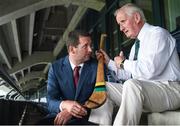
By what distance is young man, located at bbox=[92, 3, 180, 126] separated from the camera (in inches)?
92.8

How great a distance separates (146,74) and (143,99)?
11.4 inches

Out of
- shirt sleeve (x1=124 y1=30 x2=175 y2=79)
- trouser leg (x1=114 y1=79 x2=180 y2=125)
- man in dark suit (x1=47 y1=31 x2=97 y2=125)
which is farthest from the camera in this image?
man in dark suit (x1=47 y1=31 x2=97 y2=125)

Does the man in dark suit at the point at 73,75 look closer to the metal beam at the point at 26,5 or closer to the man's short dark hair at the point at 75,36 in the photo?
the man's short dark hair at the point at 75,36

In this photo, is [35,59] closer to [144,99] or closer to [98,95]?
[98,95]

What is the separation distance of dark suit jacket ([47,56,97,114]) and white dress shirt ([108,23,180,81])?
0.98 ft

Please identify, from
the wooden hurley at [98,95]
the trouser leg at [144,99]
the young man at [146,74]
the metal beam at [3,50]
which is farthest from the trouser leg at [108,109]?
the metal beam at [3,50]

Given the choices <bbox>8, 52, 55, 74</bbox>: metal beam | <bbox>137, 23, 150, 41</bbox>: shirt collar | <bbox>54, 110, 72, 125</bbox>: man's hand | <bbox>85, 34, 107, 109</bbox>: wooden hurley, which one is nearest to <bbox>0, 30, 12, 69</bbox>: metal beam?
<bbox>8, 52, 55, 74</bbox>: metal beam

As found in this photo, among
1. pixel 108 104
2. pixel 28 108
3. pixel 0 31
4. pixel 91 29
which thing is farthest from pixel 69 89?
pixel 0 31

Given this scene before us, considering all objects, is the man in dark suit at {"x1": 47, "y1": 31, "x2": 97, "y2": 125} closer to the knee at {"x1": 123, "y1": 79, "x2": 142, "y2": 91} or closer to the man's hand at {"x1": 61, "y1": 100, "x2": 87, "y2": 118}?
the man's hand at {"x1": 61, "y1": 100, "x2": 87, "y2": 118}

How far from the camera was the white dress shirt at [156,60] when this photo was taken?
2.65 meters

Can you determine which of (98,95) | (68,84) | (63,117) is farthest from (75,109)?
(68,84)

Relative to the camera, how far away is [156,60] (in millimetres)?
2652

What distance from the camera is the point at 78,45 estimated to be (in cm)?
289

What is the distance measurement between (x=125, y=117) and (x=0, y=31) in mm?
8879
